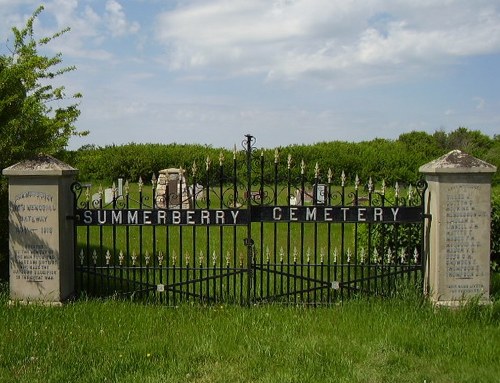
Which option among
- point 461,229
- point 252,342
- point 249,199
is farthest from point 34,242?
point 461,229

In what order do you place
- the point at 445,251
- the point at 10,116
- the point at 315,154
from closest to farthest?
the point at 445,251
the point at 10,116
the point at 315,154

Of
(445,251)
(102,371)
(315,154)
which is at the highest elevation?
(315,154)

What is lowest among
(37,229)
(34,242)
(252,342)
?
(252,342)

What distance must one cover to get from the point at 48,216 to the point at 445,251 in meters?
4.63

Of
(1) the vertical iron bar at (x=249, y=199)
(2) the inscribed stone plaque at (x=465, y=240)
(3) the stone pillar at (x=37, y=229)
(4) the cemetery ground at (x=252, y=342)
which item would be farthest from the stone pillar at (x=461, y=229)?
(3) the stone pillar at (x=37, y=229)

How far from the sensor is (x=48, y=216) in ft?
22.8

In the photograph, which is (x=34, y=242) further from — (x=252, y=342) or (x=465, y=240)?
(x=465, y=240)

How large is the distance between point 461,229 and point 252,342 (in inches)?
112

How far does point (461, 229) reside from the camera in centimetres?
680

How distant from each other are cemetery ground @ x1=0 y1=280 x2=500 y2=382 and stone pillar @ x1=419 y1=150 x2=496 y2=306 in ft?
0.94

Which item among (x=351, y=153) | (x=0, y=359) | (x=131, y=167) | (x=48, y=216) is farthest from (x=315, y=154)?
(x=0, y=359)

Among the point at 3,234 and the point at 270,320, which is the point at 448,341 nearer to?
the point at 270,320

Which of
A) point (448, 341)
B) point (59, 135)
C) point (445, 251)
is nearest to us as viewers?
point (448, 341)

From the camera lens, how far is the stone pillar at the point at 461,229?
6.77m
